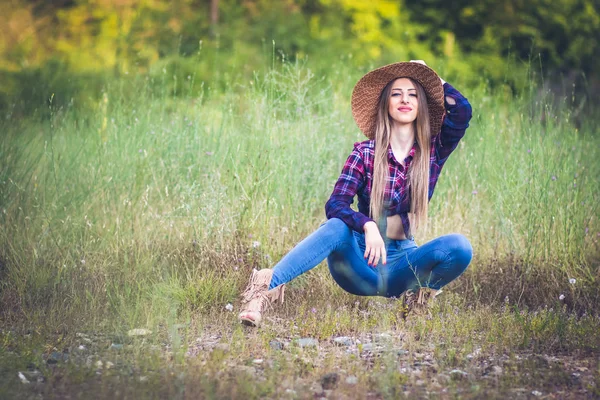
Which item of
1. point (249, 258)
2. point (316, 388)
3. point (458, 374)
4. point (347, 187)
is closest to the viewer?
point (316, 388)

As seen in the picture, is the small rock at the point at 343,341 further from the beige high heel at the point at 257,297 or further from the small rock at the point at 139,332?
the small rock at the point at 139,332

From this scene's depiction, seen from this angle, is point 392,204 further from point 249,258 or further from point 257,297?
point 249,258

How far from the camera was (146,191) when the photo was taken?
455 centimetres

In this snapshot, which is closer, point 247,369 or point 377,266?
point 247,369

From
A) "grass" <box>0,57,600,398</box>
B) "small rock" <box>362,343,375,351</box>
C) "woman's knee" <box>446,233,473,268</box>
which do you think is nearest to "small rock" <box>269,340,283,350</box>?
"grass" <box>0,57,600,398</box>

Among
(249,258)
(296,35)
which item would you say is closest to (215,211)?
(249,258)

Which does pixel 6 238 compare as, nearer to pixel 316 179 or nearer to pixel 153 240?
pixel 153 240

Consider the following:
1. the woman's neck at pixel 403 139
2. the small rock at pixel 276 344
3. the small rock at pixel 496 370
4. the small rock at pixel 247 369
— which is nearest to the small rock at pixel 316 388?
the small rock at pixel 247 369

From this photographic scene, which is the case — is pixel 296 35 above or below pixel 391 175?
above

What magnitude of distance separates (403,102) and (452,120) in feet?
0.84

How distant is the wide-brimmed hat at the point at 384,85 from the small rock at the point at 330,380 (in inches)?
51.2

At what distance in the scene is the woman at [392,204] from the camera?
3285 mm

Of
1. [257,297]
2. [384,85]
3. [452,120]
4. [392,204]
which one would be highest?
[384,85]

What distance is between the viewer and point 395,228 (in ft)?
11.3
